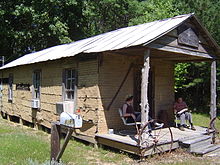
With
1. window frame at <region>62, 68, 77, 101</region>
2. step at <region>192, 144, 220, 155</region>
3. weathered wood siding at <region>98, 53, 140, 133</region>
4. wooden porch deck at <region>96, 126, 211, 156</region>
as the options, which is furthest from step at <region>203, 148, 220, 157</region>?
window frame at <region>62, 68, 77, 101</region>

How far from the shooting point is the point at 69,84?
9922 mm

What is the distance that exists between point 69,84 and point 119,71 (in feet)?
7.04

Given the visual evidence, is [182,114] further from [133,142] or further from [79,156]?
[79,156]

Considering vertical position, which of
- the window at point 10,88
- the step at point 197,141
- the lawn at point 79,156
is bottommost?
the lawn at point 79,156

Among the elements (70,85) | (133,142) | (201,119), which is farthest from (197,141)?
(201,119)

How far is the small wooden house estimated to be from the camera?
25.1 feet

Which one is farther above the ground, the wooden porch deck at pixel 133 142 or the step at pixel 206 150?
the wooden porch deck at pixel 133 142

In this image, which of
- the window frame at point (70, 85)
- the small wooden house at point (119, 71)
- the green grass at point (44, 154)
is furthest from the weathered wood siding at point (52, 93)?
the green grass at point (44, 154)

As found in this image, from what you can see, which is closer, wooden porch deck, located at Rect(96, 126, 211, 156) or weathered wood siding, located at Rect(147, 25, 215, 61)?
wooden porch deck, located at Rect(96, 126, 211, 156)

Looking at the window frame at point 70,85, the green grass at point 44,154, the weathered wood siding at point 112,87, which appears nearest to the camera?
the green grass at point 44,154

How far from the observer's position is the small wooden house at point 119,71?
7.65m

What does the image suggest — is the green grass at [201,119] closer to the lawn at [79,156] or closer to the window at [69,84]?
the lawn at [79,156]

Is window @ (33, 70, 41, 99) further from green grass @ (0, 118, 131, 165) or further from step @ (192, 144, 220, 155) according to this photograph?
step @ (192, 144, 220, 155)

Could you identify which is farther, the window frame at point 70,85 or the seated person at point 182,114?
the seated person at point 182,114
